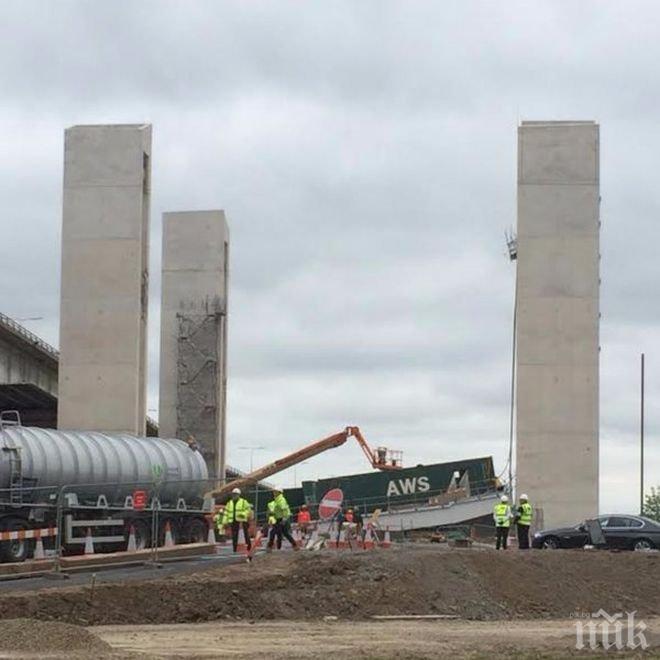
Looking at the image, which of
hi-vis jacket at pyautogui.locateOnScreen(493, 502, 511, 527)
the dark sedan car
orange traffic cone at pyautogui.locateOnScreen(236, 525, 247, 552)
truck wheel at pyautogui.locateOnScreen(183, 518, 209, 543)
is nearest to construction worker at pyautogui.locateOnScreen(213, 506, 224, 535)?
truck wheel at pyautogui.locateOnScreen(183, 518, 209, 543)

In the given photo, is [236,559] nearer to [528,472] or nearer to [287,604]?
[287,604]

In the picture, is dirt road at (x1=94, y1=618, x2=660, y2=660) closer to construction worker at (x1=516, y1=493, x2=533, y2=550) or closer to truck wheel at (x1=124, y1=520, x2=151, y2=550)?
construction worker at (x1=516, y1=493, x2=533, y2=550)

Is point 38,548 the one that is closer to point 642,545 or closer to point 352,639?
point 352,639

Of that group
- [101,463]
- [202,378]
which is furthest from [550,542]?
[202,378]

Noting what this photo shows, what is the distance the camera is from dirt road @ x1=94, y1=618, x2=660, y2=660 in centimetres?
2097

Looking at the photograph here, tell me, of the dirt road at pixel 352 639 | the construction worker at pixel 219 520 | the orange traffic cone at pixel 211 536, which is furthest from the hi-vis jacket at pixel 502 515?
the dirt road at pixel 352 639

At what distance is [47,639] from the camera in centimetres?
2052

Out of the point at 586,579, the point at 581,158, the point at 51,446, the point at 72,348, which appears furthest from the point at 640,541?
the point at 72,348

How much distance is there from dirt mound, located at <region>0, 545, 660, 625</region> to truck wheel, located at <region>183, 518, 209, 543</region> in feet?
33.7

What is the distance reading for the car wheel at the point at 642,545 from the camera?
42987 mm

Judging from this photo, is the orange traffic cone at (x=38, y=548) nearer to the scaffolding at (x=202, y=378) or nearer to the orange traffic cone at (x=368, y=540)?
the orange traffic cone at (x=368, y=540)

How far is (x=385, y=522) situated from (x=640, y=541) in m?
19.5

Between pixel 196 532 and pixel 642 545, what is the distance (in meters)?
12.3

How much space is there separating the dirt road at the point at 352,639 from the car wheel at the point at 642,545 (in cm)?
1635
